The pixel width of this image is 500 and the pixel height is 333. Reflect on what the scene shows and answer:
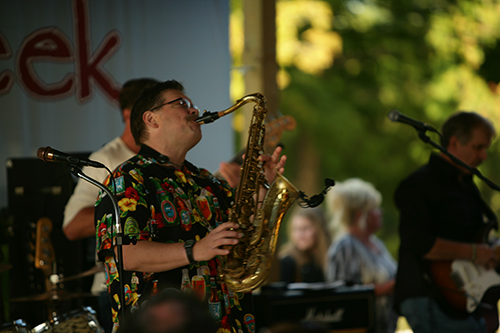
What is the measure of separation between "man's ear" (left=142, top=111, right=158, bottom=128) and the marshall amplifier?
86.7 inches

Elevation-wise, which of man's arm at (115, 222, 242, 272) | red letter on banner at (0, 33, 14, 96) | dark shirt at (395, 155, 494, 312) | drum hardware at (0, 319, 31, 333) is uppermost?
red letter on banner at (0, 33, 14, 96)

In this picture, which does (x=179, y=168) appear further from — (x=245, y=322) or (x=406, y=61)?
(x=406, y=61)

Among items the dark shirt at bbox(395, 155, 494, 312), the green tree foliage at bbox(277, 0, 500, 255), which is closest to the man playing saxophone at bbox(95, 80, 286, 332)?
the dark shirt at bbox(395, 155, 494, 312)

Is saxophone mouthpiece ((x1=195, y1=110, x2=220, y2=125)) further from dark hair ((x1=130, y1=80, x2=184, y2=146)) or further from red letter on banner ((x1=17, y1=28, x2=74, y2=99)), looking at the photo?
red letter on banner ((x1=17, y1=28, x2=74, y2=99))

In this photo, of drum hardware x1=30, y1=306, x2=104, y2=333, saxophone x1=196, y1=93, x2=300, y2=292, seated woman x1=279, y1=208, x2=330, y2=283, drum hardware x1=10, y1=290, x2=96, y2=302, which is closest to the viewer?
saxophone x1=196, y1=93, x2=300, y2=292

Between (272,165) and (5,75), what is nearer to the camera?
(272,165)

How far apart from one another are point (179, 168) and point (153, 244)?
462 millimetres

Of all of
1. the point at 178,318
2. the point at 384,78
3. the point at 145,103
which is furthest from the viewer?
the point at 384,78

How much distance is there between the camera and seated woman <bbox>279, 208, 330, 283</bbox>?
602 cm

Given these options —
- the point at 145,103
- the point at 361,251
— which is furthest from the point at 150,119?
the point at 361,251

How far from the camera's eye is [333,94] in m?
9.38

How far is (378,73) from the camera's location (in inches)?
375

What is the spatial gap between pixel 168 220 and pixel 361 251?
3583 millimetres

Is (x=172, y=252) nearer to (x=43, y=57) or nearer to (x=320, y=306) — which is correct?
(x=320, y=306)
